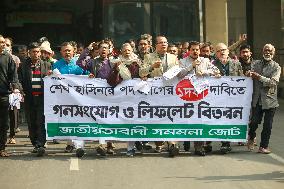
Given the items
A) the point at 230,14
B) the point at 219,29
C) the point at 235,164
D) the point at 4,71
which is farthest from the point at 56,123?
the point at 230,14

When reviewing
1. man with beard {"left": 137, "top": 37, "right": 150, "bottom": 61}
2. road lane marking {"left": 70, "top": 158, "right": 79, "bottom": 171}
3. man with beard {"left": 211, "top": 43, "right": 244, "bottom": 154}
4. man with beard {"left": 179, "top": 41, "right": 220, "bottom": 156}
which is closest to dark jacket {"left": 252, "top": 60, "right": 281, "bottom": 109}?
man with beard {"left": 211, "top": 43, "right": 244, "bottom": 154}

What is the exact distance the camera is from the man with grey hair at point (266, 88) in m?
11.0

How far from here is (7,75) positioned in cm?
1084

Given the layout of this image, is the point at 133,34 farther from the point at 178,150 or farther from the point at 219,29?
the point at 178,150

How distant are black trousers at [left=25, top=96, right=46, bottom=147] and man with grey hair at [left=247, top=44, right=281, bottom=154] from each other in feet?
11.3

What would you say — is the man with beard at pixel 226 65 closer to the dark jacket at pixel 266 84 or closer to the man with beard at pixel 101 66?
the dark jacket at pixel 266 84

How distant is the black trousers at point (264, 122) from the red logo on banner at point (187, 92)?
37.4 inches

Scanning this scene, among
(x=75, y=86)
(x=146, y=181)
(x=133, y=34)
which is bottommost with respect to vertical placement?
(x=146, y=181)

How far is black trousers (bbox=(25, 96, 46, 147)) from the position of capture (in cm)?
1096

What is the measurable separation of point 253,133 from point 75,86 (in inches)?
121

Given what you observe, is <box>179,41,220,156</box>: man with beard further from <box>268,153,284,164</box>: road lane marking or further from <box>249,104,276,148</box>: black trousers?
<box>268,153,284,164</box>: road lane marking

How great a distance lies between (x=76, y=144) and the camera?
10891 millimetres

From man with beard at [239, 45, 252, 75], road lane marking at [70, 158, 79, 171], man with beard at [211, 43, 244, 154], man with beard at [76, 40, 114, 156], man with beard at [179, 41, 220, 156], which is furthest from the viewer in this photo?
man with beard at [239, 45, 252, 75]

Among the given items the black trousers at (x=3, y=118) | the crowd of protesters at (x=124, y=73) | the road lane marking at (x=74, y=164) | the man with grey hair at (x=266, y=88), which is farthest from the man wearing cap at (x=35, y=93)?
the man with grey hair at (x=266, y=88)
